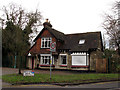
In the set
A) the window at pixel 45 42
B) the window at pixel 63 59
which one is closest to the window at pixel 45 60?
the window at pixel 45 42

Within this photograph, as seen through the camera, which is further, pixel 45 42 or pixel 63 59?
pixel 45 42

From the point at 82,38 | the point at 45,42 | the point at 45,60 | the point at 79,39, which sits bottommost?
the point at 45,60

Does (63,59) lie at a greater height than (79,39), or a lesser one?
lesser

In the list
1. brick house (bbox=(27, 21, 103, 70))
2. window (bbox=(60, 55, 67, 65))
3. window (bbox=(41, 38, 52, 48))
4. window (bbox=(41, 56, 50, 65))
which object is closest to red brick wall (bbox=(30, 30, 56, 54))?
brick house (bbox=(27, 21, 103, 70))

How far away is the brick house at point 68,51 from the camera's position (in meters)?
23.6

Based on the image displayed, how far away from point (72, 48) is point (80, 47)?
1342mm

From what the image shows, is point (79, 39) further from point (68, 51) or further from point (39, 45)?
point (39, 45)

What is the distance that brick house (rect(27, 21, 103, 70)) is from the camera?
77.6 ft

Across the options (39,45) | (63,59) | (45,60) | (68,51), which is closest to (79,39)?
(68,51)

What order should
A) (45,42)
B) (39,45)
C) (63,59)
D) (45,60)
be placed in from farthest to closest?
(39,45) < (45,42) < (45,60) < (63,59)

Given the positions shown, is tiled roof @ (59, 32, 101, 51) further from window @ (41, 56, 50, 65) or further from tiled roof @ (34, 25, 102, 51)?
window @ (41, 56, 50, 65)

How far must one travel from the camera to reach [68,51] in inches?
997

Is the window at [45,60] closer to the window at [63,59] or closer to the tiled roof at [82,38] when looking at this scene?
the window at [63,59]

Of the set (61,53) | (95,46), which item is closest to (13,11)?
(61,53)
